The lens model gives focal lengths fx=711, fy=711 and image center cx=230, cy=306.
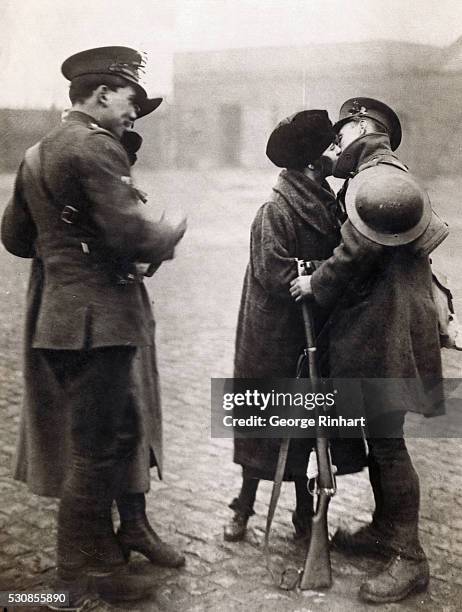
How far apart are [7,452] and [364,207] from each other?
2.12m

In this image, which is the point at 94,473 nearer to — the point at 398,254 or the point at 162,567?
the point at 162,567

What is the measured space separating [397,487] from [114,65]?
2256 mm

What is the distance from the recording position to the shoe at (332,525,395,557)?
333cm

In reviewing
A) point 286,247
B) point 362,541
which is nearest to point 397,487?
point 362,541

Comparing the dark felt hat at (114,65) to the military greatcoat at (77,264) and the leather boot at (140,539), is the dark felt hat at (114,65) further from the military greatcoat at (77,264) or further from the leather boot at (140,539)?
the leather boot at (140,539)

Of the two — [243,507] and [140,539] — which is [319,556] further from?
[140,539]

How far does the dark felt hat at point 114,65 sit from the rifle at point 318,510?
3.32 ft

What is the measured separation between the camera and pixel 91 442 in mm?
3096

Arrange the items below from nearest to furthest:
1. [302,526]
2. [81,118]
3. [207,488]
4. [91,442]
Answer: [81,118]
[91,442]
[302,526]
[207,488]

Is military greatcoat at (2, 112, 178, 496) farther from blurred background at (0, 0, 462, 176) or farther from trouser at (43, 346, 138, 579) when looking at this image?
blurred background at (0, 0, 462, 176)

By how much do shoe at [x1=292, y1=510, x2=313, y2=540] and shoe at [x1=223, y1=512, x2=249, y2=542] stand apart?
0.24 meters

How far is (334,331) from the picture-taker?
325 centimetres

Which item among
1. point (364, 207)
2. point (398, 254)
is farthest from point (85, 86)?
point (398, 254)


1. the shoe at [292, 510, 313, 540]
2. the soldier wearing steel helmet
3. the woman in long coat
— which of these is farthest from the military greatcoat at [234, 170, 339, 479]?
the shoe at [292, 510, 313, 540]
